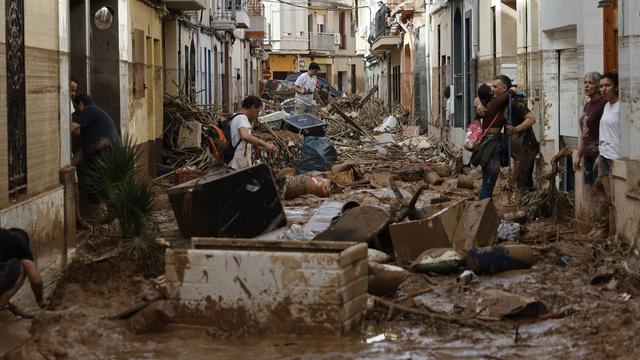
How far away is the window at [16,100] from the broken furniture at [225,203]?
1.75 metres

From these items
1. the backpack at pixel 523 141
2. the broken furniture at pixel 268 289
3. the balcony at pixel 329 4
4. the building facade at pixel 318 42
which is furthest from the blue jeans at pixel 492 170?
the balcony at pixel 329 4

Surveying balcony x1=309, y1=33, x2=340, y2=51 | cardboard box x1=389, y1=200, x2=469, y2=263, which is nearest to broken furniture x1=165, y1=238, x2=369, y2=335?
cardboard box x1=389, y1=200, x2=469, y2=263

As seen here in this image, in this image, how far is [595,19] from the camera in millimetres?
13336

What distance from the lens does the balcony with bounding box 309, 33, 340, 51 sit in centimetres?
8025

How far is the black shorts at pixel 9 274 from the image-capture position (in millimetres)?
8016

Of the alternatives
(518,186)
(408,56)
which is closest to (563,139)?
(518,186)

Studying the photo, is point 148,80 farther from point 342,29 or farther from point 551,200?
point 342,29

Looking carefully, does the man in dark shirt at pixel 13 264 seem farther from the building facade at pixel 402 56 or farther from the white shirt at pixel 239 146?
the building facade at pixel 402 56

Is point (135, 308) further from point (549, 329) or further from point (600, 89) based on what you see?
point (600, 89)

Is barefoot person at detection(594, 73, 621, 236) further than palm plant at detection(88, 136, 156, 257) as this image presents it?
Yes

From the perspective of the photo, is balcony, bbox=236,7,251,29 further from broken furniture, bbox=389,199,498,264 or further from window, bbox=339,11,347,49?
window, bbox=339,11,347,49

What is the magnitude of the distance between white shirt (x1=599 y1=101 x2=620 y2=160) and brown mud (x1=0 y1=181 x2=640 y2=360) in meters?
1.39

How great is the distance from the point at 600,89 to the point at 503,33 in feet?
30.1

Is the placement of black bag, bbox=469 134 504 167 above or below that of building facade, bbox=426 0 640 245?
below
